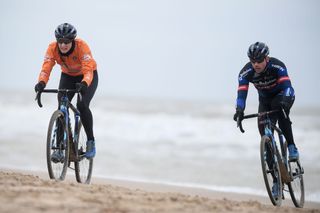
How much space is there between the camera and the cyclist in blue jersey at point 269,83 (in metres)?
8.20

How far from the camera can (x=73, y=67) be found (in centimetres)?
850

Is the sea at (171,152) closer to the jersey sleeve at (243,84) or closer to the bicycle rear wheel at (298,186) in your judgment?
the bicycle rear wheel at (298,186)

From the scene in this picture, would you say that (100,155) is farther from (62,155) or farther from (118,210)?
(118,210)

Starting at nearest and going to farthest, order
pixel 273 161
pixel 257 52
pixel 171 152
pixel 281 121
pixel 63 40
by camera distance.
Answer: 1. pixel 63 40
2. pixel 257 52
3. pixel 273 161
4. pixel 281 121
5. pixel 171 152

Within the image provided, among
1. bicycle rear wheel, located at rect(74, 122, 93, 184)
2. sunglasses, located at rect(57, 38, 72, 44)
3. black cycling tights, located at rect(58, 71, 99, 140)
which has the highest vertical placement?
sunglasses, located at rect(57, 38, 72, 44)

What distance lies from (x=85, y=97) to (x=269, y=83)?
2.64 meters

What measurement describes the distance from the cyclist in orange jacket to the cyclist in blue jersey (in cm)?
210

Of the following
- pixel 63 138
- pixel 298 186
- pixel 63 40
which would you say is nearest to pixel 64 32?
pixel 63 40

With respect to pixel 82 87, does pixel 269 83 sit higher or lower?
higher

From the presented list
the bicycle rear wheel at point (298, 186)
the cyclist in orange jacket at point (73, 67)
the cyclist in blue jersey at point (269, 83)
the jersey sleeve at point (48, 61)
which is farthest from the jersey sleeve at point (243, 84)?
the jersey sleeve at point (48, 61)

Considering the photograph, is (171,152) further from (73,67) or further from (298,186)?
(73,67)

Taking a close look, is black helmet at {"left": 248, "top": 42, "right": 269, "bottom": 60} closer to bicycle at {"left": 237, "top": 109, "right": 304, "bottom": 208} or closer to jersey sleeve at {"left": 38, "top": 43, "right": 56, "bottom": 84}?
bicycle at {"left": 237, "top": 109, "right": 304, "bottom": 208}

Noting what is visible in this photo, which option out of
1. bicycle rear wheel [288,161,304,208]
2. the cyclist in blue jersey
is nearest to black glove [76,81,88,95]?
the cyclist in blue jersey

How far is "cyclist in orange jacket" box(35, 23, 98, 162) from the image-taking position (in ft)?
26.3
